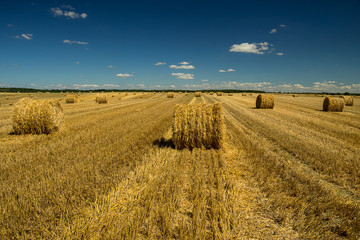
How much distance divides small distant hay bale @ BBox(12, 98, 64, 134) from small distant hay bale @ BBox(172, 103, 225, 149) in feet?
19.7

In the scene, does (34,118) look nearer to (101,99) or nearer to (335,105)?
(101,99)

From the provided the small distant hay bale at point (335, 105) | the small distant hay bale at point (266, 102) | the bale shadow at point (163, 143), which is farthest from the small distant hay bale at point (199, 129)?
the small distant hay bale at point (335, 105)

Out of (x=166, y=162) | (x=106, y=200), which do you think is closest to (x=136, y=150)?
(x=166, y=162)

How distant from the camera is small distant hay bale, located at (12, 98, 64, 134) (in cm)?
794

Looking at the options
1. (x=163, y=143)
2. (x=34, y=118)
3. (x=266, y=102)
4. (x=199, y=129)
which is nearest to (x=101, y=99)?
(x=34, y=118)

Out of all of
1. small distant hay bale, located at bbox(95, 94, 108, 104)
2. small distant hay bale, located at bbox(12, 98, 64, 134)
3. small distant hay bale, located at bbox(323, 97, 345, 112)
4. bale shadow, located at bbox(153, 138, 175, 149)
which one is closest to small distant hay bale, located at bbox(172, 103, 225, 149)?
bale shadow, located at bbox(153, 138, 175, 149)

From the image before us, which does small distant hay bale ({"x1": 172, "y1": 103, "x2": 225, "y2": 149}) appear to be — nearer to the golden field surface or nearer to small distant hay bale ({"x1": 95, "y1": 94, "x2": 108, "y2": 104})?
the golden field surface

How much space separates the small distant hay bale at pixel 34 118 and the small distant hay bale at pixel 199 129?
236 inches

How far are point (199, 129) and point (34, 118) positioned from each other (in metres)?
7.47

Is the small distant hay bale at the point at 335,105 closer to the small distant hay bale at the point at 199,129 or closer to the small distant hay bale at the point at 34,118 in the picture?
the small distant hay bale at the point at 199,129

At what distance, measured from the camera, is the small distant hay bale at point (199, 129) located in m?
6.27

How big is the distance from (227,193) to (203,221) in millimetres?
1045

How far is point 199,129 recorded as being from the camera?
20.5 feet

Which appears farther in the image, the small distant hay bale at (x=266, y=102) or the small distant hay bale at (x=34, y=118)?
the small distant hay bale at (x=266, y=102)
